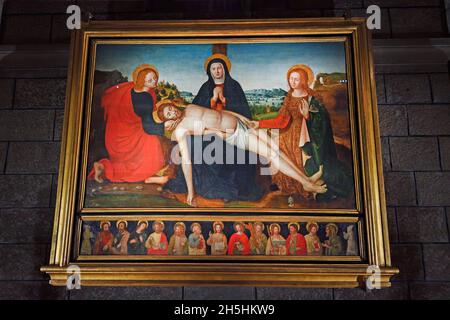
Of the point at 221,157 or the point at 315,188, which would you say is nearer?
the point at 315,188

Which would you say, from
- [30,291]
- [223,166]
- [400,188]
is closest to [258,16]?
[223,166]

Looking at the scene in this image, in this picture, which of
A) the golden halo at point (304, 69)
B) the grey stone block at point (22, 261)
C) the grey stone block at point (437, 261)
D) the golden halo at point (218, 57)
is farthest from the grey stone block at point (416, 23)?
the grey stone block at point (22, 261)

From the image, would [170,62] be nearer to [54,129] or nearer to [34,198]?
[54,129]

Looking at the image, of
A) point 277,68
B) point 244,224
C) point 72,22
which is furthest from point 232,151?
point 72,22

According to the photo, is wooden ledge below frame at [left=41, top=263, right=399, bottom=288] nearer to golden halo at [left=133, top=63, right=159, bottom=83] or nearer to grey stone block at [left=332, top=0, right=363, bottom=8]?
golden halo at [left=133, top=63, right=159, bottom=83]

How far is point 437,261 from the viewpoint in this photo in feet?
11.8

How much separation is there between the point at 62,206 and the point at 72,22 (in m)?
1.67

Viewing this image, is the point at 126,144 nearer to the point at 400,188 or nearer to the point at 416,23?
the point at 400,188

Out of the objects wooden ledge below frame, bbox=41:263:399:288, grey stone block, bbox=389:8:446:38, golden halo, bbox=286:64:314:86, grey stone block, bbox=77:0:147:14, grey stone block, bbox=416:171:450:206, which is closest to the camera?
wooden ledge below frame, bbox=41:263:399:288

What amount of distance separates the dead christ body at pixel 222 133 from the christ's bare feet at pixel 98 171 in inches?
22.9

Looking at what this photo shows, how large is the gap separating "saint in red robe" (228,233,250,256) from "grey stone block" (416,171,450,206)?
148cm

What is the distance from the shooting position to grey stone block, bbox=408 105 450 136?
3.89 metres

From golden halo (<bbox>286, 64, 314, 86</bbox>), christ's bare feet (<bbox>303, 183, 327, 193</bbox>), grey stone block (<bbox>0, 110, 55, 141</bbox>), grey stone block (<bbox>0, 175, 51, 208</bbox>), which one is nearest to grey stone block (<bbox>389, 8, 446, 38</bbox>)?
golden halo (<bbox>286, 64, 314, 86</bbox>)

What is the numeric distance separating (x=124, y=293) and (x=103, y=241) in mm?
465
